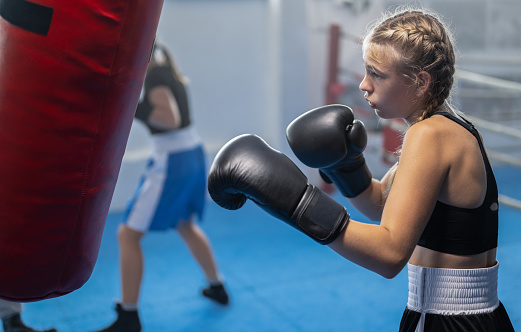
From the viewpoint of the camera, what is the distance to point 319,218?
0.99 metres

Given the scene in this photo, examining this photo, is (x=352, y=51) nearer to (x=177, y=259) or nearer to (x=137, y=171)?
(x=137, y=171)

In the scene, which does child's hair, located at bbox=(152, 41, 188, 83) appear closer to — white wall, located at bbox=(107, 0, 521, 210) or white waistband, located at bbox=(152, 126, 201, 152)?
white waistband, located at bbox=(152, 126, 201, 152)

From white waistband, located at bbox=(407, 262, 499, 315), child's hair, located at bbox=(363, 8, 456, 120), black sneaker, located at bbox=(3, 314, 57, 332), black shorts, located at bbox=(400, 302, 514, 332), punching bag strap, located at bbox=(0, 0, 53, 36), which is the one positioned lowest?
black sneaker, located at bbox=(3, 314, 57, 332)

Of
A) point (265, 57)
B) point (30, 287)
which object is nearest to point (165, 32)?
point (265, 57)

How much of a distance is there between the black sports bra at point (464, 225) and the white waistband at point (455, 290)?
0.14ft

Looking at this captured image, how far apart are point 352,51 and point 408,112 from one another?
357 centimetres

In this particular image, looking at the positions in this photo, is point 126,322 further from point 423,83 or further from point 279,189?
point 423,83

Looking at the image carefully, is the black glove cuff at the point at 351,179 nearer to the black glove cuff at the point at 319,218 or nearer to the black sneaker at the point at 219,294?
the black glove cuff at the point at 319,218

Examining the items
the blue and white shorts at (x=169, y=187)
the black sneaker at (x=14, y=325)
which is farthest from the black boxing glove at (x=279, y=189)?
the blue and white shorts at (x=169, y=187)

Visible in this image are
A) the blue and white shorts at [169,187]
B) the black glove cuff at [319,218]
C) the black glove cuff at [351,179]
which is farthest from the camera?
the blue and white shorts at [169,187]

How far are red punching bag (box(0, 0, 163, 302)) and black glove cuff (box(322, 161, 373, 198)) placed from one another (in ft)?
1.50

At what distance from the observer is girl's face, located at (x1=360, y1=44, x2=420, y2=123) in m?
1.04

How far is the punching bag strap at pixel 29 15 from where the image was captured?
3.26 feet

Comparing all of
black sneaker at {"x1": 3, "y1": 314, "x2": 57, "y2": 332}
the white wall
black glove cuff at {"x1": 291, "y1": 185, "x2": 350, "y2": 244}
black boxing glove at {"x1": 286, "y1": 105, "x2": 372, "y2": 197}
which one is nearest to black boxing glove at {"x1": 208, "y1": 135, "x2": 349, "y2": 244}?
black glove cuff at {"x1": 291, "y1": 185, "x2": 350, "y2": 244}
